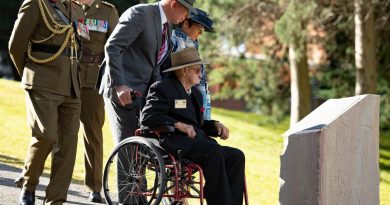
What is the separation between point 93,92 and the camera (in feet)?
25.8

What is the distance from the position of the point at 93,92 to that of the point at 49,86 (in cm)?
131

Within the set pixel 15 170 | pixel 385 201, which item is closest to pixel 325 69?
pixel 385 201

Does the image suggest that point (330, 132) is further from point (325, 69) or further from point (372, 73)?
point (325, 69)

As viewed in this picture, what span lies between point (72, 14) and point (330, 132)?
1.96 meters

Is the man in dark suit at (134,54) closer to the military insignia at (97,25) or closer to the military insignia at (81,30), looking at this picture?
the military insignia at (81,30)

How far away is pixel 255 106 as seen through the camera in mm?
26016

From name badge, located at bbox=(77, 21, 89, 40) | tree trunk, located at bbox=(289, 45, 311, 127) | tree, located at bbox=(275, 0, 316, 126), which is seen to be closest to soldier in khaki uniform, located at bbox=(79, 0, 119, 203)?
name badge, located at bbox=(77, 21, 89, 40)

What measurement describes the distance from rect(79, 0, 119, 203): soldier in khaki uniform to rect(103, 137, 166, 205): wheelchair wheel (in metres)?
1.13

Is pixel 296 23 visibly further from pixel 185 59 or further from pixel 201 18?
pixel 185 59

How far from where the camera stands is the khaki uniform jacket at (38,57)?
21.6 feet

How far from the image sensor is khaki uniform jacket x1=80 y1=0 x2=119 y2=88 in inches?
307

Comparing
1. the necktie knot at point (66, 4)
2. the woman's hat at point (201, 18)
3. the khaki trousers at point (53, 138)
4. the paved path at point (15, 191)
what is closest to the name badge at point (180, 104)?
the khaki trousers at point (53, 138)

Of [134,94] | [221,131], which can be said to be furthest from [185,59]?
[221,131]

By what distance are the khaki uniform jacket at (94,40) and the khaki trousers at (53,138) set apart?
3.29 ft
